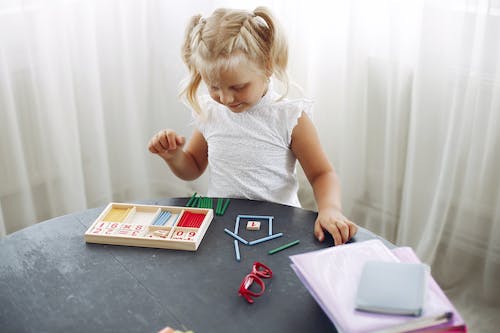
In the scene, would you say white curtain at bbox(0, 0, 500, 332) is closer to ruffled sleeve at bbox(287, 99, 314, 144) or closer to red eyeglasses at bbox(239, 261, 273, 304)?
ruffled sleeve at bbox(287, 99, 314, 144)

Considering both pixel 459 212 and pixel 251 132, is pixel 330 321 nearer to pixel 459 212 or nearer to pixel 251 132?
pixel 251 132

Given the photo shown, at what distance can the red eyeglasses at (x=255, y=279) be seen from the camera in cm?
110

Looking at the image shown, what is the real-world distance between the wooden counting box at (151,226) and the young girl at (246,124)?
16 centimetres

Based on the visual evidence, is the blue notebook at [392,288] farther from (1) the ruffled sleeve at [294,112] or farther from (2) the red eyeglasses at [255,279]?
(1) the ruffled sleeve at [294,112]

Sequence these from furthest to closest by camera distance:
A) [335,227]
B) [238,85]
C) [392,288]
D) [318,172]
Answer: [318,172] < [238,85] < [335,227] < [392,288]

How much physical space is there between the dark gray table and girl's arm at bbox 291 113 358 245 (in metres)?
0.04

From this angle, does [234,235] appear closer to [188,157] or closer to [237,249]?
[237,249]

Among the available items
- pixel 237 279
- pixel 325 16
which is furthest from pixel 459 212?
pixel 237 279

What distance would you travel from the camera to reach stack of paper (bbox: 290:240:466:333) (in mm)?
948

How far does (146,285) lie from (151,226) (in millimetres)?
175

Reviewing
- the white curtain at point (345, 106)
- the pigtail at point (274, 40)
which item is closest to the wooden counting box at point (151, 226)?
the pigtail at point (274, 40)

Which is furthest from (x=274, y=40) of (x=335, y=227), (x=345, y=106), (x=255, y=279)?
(x=345, y=106)

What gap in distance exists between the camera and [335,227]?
1.26 meters

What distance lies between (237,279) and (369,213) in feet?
3.67
